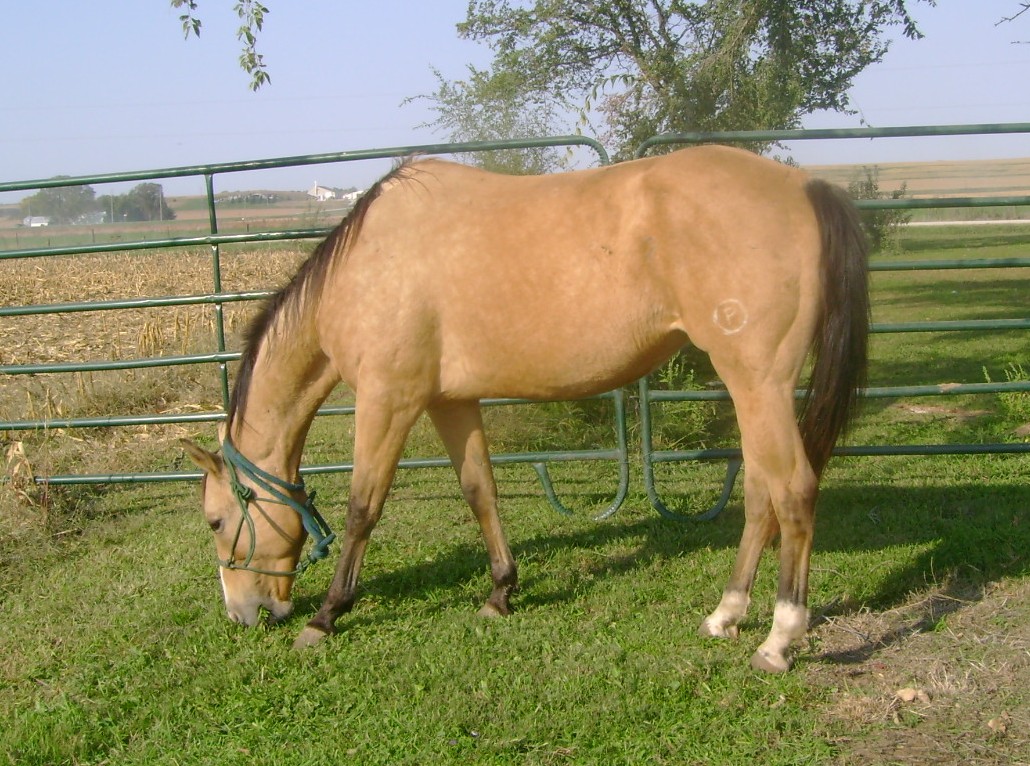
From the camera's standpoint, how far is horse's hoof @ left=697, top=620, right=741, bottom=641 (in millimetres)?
3619

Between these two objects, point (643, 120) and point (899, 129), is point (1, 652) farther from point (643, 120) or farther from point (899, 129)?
point (643, 120)

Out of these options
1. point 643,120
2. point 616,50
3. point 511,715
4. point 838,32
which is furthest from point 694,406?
point 616,50

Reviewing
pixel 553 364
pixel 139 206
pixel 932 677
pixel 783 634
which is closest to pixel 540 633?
pixel 783 634

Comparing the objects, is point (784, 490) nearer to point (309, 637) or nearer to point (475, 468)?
point (475, 468)

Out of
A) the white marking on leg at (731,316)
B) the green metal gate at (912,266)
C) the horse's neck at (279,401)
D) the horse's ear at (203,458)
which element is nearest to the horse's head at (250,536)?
the horse's ear at (203,458)

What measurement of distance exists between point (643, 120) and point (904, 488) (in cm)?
780

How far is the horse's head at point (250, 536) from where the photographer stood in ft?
13.1

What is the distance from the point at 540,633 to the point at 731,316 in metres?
1.50

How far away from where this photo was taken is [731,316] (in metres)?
3.25

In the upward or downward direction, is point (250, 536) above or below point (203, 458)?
below

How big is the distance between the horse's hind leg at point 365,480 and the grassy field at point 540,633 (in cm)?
14

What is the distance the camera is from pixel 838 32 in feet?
41.4

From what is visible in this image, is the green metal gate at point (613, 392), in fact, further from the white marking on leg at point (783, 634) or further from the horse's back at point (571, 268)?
the white marking on leg at point (783, 634)

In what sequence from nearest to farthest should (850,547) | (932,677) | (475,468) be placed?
(932,677)
(475,468)
(850,547)
